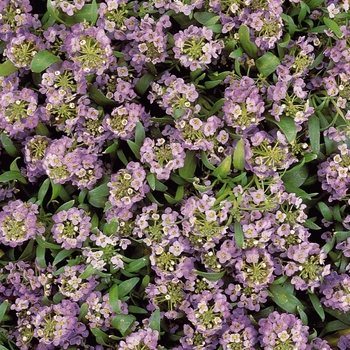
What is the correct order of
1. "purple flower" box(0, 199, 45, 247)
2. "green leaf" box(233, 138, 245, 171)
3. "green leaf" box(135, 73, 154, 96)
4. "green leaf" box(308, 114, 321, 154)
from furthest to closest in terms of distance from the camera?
"green leaf" box(135, 73, 154, 96) → "green leaf" box(308, 114, 321, 154) → "purple flower" box(0, 199, 45, 247) → "green leaf" box(233, 138, 245, 171)

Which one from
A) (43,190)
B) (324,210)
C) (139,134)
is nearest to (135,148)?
(139,134)

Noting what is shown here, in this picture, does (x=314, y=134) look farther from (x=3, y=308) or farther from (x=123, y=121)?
(x=3, y=308)

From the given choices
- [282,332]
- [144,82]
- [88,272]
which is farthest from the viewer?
[144,82]

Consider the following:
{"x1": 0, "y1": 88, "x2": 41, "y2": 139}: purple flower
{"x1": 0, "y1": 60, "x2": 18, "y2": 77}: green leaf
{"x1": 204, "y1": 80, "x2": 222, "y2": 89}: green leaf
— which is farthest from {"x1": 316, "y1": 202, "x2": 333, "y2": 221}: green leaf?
{"x1": 0, "y1": 60, "x2": 18, "y2": 77}: green leaf

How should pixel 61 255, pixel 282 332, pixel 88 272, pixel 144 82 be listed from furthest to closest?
pixel 144 82 → pixel 61 255 → pixel 88 272 → pixel 282 332

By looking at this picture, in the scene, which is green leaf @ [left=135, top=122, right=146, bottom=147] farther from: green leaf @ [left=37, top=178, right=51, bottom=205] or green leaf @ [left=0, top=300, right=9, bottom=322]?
green leaf @ [left=0, top=300, right=9, bottom=322]

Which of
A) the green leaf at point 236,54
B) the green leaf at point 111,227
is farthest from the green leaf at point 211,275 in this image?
the green leaf at point 236,54
